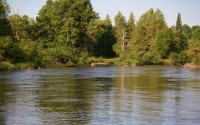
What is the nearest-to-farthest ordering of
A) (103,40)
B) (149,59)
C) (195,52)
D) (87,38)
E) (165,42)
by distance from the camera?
(195,52)
(149,59)
(165,42)
(87,38)
(103,40)

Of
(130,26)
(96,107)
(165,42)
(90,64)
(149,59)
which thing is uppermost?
(130,26)

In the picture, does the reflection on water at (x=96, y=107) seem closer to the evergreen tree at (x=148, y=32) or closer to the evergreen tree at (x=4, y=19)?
the evergreen tree at (x=4, y=19)

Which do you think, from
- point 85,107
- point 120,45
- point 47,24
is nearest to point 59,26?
point 47,24

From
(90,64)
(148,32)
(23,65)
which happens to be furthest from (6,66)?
(148,32)

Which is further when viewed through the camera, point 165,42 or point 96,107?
point 165,42

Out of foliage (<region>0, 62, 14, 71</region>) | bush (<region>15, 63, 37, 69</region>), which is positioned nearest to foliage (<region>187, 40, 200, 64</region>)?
Answer: bush (<region>15, 63, 37, 69</region>)

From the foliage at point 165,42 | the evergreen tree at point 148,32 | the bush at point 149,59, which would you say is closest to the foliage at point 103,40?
the evergreen tree at point 148,32

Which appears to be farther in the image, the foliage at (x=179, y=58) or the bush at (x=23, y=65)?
the foliage at (x=179, y=58)

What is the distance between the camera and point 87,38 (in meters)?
105

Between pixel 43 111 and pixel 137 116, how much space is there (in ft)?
17.5

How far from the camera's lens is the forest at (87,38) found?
78.8 metres

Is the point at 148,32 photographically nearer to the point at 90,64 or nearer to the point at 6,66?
the point at 90,64

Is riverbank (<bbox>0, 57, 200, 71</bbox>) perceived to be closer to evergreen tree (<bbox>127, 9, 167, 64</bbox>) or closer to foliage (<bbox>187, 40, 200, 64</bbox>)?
foliage (<bbox>187, 40, 200, 64</bbox>)

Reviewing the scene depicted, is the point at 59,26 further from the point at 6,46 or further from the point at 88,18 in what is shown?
the point at 6,46
